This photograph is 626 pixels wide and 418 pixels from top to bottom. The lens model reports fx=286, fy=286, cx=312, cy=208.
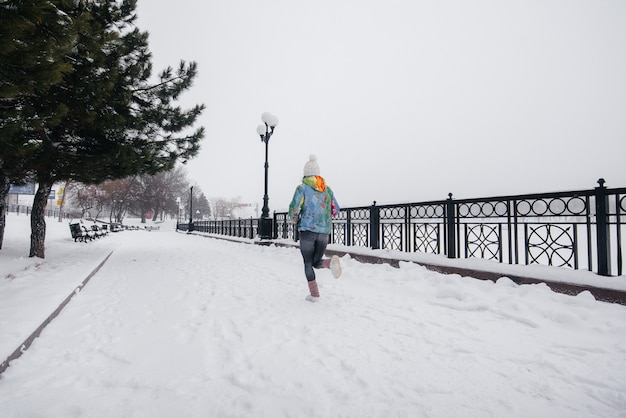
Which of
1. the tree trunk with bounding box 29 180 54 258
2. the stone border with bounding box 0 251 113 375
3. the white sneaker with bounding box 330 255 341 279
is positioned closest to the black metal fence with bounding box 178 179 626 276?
the white sneaker with bounding box 330 255 341 279

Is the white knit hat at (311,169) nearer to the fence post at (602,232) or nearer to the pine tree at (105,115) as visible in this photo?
the fence post at (602,232)

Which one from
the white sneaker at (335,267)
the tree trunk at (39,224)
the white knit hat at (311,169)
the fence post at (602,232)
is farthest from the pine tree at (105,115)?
the fence post at (602,232)

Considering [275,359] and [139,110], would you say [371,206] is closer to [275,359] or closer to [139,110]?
[275,359]

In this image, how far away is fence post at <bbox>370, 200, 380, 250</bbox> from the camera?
757 centimetres

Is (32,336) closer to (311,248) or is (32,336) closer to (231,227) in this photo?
(311,248)

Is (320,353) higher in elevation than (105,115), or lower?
lower

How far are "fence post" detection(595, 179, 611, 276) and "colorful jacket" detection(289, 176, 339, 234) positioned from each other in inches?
144

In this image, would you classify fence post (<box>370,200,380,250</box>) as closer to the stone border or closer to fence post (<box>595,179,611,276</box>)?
fence post (<box>595,179,611,276</box>)

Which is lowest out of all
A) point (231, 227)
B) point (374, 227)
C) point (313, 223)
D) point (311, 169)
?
point (231, 227)

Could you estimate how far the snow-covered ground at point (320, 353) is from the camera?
5.83 feet

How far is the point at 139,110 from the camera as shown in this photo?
8703 mm

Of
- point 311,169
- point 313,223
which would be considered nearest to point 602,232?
point 313,223

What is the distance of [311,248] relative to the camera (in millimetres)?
3994

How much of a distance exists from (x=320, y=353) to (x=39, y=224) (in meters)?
9.88
